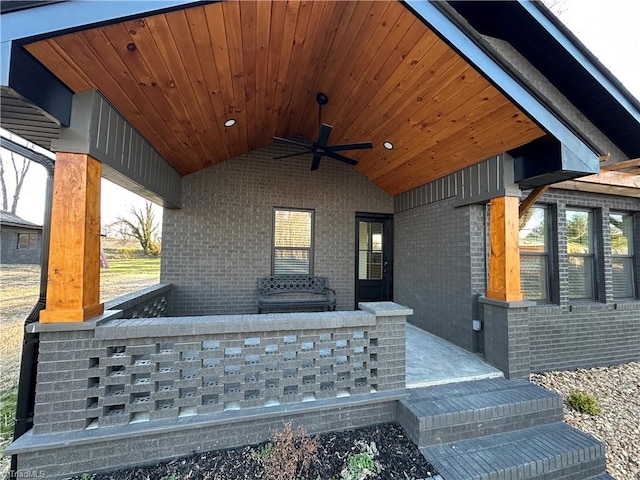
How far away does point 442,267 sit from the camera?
4344 mm

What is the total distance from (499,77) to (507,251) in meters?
1.87

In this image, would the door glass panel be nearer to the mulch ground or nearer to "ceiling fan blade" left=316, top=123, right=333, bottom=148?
"ceiling fan blade" left=316, top=123, right=333, bottom=148

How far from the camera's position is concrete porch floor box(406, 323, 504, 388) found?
300cm

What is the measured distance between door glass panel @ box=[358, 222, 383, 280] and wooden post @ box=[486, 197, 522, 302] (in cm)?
285

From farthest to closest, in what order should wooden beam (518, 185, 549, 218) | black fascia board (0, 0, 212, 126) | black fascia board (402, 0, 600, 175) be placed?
wooden beam (518, 185, 549, 218)
black fascia board (402, 0, 600, 175)
black fascia board (0, 0, 212, 126)

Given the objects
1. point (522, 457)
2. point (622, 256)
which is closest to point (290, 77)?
point (522, 457)

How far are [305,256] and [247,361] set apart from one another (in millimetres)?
3302

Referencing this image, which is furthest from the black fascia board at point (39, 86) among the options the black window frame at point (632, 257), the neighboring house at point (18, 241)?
the neighboring house at point (18, 241)

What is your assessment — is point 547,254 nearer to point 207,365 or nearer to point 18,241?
point 207,365

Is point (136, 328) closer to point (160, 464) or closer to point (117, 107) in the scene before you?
point (160, 464)

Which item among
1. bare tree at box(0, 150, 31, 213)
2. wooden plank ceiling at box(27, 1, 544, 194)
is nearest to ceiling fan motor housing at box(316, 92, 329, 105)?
wooden plank ceiling at box(27, 1, 544, 194)

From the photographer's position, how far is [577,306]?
4059 mm

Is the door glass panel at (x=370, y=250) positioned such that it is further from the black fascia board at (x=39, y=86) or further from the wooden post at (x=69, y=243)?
the black fascia board at (x=39, y=86)

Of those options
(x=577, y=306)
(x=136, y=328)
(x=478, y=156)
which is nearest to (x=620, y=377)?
(x=577, y=306)
